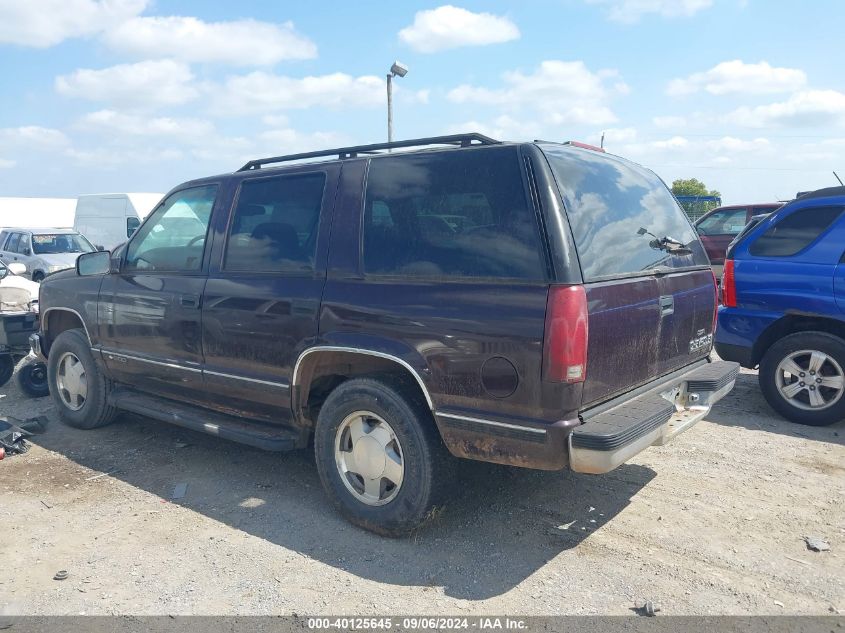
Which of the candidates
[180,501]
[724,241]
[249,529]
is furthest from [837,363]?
[724,241]

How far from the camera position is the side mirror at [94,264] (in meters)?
5.32

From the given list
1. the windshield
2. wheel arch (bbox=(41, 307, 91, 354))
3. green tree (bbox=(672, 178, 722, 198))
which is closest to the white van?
the windshield

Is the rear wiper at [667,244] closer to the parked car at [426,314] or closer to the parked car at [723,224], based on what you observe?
the parked car at [426,314]

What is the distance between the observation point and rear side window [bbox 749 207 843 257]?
558 cm

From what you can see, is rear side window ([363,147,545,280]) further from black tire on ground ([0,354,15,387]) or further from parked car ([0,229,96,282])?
parked car ([0,229,96,282])

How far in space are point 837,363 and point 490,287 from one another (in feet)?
12.0

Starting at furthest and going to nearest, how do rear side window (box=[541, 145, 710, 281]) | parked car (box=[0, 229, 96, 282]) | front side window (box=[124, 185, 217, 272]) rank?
1. parked car (box=[0, 229, 96, 282])
2. front side window (box=[124, 185, 217, 272])
3. rear side window (box=[541, 145, 710, 281])

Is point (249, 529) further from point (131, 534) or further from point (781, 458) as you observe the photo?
point (781, 458)

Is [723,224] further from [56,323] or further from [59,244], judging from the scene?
[59,244]

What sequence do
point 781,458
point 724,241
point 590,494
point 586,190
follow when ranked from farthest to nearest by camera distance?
point 724,241 → point 781,458 → point 590,494 → point 586,190

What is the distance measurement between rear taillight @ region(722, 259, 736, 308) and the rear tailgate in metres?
1.72

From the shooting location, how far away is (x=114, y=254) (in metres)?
5.31

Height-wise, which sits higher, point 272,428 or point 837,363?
point 837,363

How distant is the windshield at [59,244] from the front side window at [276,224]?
1480 centimetres
